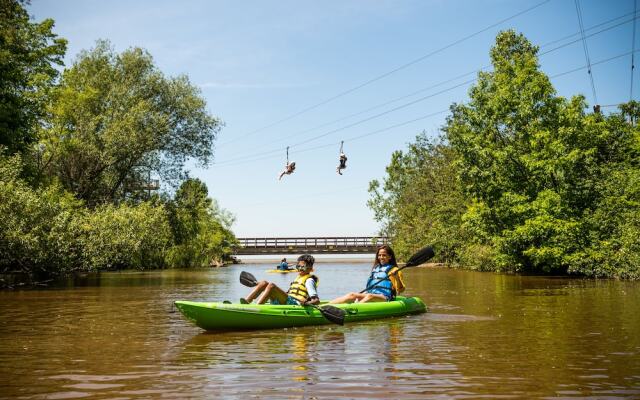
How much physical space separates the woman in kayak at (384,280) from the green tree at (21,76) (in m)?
17.2

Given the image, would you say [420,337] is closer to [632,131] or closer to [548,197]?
[548,197]

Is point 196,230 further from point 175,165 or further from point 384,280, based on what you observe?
point 384,280

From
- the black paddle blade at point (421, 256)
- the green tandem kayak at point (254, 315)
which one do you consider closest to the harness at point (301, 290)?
the green tandem kayak at point (254, 315)

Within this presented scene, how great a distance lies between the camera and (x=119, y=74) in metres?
41.1

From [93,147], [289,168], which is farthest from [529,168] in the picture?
[93,147]

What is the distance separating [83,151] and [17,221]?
1610 cm

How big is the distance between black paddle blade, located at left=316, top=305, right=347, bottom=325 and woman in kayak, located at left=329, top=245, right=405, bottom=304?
1953mm

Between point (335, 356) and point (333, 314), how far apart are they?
334cm

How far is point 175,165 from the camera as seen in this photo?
42844mm

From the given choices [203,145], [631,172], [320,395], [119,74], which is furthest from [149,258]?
[320,395]

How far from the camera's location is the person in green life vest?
1321 centimetres

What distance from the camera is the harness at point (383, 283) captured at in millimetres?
15164

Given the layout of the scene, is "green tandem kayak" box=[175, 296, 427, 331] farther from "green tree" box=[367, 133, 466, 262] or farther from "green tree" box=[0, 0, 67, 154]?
"green tree" box=[367, 133, 466, 262]

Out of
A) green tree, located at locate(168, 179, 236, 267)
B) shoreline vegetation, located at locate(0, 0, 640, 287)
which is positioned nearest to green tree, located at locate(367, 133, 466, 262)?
shoreline vegetation, located at locate(0, 0, 640, 287)
